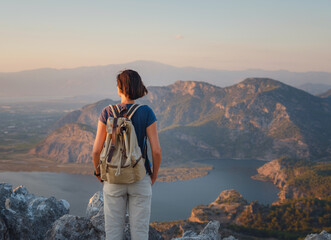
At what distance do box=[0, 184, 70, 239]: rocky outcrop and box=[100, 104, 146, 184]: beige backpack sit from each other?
3337mm

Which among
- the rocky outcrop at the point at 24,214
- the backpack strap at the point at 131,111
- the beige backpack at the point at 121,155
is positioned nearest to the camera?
the beige backpack at the point at 121,155

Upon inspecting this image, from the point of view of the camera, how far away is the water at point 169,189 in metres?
87.4

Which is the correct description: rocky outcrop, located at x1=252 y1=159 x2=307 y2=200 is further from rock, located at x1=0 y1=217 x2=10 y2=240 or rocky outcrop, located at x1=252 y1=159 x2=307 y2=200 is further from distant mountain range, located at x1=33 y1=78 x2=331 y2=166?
rock, located at x1=0 y1=217 x2=10 y2=240

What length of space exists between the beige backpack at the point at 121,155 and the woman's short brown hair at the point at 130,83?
388 millimetres

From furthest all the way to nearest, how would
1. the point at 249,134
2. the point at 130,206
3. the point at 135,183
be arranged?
the point at 249,134 → the point at 130,206 → the point at 135,183

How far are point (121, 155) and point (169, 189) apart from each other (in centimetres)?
10464

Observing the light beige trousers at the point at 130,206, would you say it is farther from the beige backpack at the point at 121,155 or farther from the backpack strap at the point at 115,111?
the backpack strap at the point at 115,111

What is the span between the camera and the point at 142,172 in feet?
14.3

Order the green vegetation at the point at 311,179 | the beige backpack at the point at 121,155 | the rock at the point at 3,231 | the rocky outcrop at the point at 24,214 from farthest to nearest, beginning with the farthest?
the green vegetation at the point at 311,179 → the rocky outcrop at the point at 24,214 → the rock at the point at 3,231 → the beige backpack at the point at 121,155

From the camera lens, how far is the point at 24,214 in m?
8.16

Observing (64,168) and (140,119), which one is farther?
(64,168)

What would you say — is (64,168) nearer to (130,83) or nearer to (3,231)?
(3,231)

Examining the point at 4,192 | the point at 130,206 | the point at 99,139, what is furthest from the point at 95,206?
the point at 99,139

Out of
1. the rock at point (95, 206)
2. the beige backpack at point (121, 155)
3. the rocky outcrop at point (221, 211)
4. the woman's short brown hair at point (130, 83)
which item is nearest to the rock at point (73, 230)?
the rock at point (95, 206)
